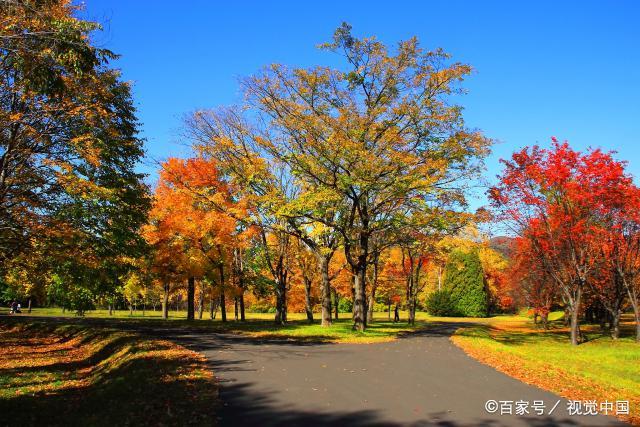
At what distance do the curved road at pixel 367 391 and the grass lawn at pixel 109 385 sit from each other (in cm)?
61

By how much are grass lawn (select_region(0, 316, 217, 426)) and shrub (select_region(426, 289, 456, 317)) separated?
49.4m

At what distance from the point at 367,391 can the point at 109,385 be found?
18.7 ft

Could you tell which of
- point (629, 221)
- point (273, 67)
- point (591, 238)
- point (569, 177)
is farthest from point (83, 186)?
point (629, 221)

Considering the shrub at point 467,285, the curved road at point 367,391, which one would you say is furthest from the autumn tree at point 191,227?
the shrub at point 467,285

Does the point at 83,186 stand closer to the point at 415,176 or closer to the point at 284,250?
the point at 415,176

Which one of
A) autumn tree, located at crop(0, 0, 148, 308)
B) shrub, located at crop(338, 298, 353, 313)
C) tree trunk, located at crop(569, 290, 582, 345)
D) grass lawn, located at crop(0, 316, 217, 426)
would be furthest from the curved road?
shrub, located at crop(338, 298, 353, 313)

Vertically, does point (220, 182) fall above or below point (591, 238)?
above

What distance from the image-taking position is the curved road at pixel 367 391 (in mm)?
6219

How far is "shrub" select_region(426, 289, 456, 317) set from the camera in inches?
2302

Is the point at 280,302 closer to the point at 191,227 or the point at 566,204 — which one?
the point at 191,227

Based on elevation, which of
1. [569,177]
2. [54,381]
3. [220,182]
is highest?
[220,182]

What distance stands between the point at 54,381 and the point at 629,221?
84.5ft

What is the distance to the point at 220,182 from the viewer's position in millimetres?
28250

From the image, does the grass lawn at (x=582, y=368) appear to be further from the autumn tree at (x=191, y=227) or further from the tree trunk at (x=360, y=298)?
the autumn tree at (x=191, y=227)
